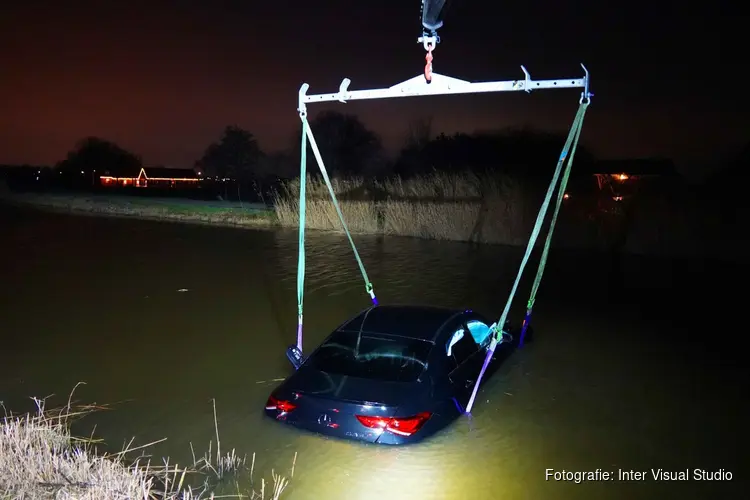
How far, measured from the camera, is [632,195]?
21266mm

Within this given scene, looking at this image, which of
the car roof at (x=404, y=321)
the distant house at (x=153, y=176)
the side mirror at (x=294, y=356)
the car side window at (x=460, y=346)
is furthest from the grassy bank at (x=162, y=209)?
the distant house at (x=153, y=176)

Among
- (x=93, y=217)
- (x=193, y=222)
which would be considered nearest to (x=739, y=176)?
(x=193, y=222)

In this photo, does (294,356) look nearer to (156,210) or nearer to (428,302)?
(428,302)

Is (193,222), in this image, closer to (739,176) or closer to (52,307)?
(52,307)

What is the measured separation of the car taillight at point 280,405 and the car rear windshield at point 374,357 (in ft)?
1.57

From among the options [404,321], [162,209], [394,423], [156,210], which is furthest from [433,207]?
[156,210]

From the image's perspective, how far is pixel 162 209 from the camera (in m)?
38.2

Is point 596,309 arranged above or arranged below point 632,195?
below

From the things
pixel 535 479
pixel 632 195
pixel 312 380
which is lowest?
pixel 535 479

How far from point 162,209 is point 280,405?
35211 millimetres

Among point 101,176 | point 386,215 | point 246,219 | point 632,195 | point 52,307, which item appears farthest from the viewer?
point 101,176

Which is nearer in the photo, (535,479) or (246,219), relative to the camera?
(535,479)

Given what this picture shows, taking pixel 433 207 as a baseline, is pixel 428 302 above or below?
below

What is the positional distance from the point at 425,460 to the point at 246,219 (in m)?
28.7
